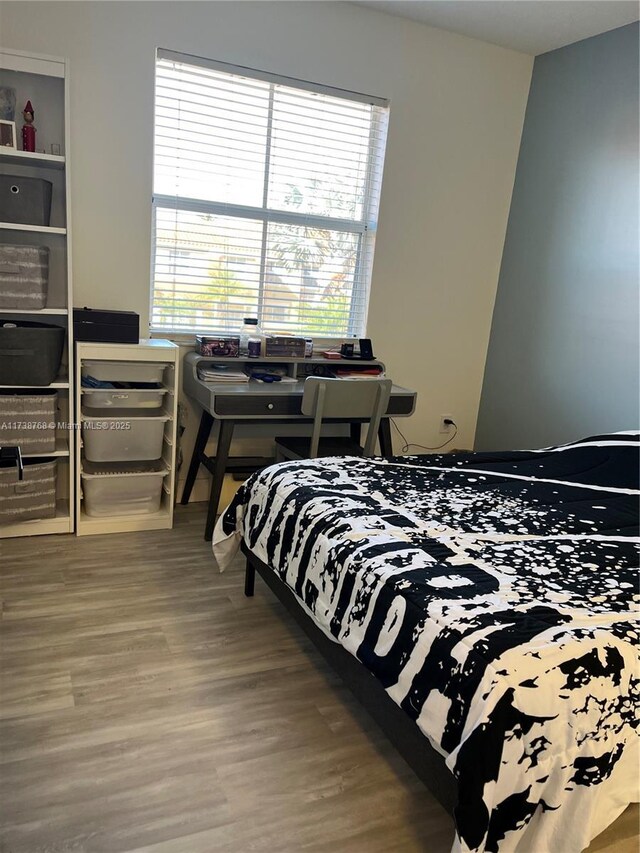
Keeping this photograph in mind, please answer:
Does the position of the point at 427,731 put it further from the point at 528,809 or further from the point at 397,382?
the point at 397,382

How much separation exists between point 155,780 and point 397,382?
8.92 ft

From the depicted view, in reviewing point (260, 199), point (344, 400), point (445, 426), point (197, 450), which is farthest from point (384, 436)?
point (260, 199)

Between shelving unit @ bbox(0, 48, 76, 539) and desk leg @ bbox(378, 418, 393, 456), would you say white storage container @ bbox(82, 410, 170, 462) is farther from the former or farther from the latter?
desk leg @ bbox(378, 418, 393, 456)

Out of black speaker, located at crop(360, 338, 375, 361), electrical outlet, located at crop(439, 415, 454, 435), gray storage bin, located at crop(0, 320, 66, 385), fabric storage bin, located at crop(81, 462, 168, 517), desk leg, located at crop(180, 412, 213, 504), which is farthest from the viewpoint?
electrical outlet, located at crop(439, 415, 454, 435)

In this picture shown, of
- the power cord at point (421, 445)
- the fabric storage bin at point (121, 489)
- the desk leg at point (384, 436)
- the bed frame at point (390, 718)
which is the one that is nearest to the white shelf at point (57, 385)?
the fabric storage bin at point (121, 489)

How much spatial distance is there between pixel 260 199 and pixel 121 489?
5.50ft

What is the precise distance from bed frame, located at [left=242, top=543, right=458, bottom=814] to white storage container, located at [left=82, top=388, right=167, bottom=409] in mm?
1269

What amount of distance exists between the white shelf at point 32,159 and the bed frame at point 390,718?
194 centimetres

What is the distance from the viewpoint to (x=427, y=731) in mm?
1341

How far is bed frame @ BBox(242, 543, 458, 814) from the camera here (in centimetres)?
136

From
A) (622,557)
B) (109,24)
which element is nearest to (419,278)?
(109,24)

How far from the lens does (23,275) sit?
2537mm

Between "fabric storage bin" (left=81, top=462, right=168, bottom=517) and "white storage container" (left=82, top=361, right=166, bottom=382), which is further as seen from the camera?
"fabric storage bin" (left=81, top=462, right=168, bottom=517)

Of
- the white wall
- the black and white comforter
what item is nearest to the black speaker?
the white wall
